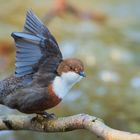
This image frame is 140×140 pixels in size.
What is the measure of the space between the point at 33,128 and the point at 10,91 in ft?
0.62

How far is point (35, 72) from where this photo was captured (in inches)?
110

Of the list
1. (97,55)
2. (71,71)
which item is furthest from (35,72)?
(97,55)

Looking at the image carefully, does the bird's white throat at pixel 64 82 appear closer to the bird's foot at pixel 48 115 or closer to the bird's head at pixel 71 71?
the bird's head at pixel 71 71

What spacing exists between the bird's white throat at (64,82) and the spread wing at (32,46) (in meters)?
0.13

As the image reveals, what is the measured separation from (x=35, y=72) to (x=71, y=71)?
0.22 metres

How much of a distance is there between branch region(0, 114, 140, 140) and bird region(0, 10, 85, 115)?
0.05 metres

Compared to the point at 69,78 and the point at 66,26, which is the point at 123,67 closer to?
the point at 66,26

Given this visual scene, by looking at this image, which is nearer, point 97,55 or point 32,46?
point 32,46

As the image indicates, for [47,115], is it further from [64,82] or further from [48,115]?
[64,82]

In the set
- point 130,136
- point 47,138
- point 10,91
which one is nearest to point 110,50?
point 47,138

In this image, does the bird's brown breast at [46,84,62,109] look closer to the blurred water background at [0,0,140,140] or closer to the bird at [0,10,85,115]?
the bird at [0,10,85,115]

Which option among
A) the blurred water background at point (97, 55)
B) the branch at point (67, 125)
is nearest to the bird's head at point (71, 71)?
the branch at point (67, 125)

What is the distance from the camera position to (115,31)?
647cm

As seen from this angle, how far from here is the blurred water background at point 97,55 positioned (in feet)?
16.3
